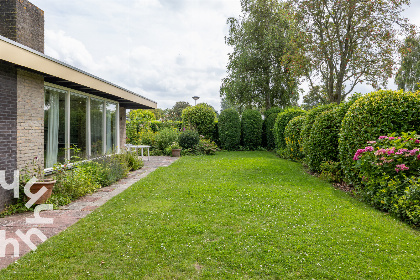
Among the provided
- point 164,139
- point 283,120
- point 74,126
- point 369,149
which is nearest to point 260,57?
point 283,120

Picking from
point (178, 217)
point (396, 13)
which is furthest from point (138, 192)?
point (396, 13)

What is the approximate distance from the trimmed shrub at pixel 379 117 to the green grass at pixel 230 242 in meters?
1.26

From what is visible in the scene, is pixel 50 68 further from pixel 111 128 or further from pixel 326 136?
pixel 326 136

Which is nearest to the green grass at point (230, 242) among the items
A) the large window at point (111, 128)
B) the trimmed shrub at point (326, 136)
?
the trimmed shrub at point (326, 136)

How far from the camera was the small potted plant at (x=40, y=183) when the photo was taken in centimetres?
505

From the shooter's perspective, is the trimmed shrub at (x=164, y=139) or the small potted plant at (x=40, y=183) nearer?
the small potted plant at (x=40, y=183)

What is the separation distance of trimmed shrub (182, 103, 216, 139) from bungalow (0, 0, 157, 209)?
7.48 m

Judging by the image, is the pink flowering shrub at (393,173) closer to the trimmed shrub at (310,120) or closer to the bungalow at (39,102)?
the trimmed shrub at (310,120)

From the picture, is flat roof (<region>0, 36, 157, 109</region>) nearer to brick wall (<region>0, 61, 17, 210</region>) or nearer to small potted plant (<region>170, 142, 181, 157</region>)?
brick wall (<region>0, 61, 17, 210</region>)

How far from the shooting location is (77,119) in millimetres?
7414

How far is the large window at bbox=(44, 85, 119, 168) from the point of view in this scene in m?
6.16

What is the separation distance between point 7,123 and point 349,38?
473 inches

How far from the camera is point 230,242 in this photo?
338 centimetres

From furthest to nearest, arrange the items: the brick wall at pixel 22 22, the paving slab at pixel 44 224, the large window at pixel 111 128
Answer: the large window at pixel 111 128, the brick wall at pixel 22 22, the paving slab at pixel 44 224
